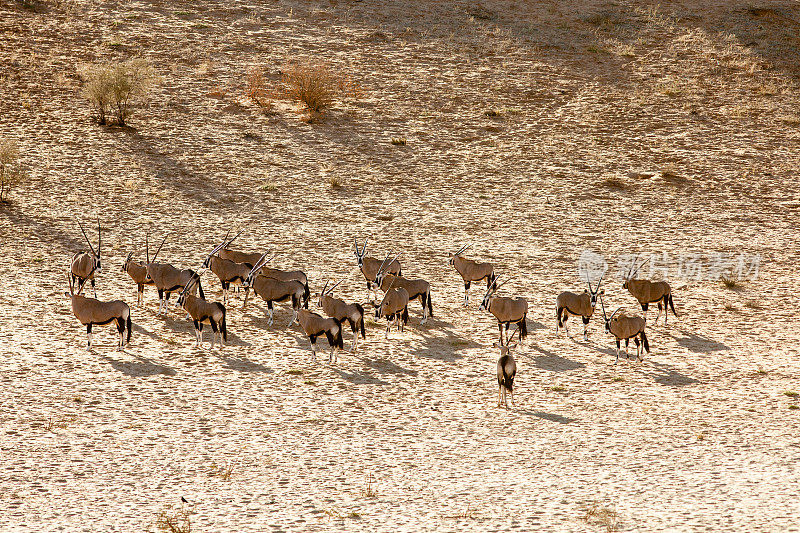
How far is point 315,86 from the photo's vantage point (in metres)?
34.8

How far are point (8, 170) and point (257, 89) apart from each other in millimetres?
11731

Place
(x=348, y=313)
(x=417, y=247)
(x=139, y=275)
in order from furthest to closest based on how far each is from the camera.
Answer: (x=417, y=247)
(x=139, y=275)
(x=348, y=313)

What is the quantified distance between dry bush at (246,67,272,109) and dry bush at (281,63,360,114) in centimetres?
85

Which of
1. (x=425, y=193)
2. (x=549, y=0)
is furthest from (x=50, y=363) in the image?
(x=549, y=0)

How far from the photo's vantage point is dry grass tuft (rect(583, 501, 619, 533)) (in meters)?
10.7

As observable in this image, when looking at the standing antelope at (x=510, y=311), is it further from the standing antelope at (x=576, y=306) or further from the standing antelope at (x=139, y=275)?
the standing antelope at (x=139, y=275)

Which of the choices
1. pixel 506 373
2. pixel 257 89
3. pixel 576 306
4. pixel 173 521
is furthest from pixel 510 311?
pixel 257 89

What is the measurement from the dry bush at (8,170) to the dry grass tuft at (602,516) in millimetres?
20553

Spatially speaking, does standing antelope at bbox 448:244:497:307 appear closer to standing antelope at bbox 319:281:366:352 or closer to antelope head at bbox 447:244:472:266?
antelope head at bbox 447:244:472:266

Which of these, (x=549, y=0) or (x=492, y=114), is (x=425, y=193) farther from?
(x=549, y=0)

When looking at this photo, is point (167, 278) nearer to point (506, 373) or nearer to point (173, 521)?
point (506, 373)

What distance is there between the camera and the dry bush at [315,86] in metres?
34.4

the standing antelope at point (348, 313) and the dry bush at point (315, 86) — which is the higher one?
the dry bush at point (315, 86)

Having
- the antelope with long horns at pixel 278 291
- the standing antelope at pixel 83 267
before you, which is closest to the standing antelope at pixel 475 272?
the antelope with long horns at pixel 278 291
